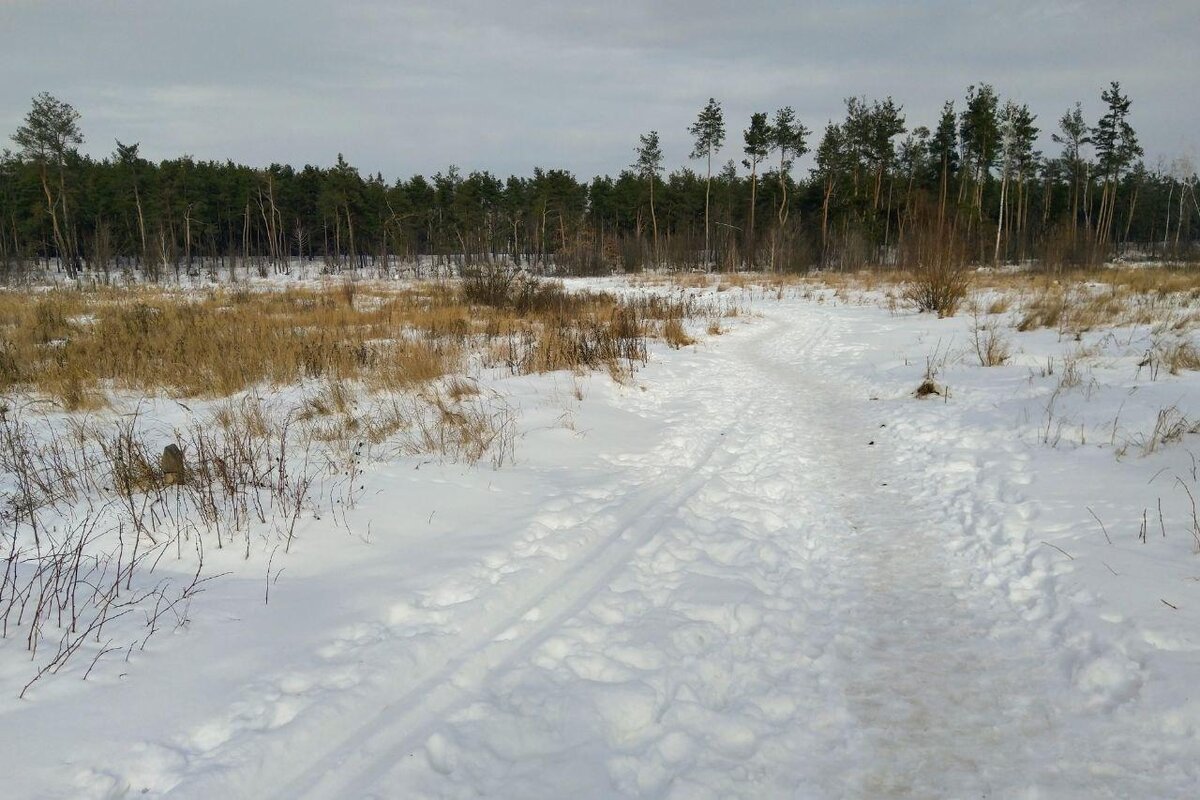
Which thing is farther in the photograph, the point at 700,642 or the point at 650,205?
the point at 650,205

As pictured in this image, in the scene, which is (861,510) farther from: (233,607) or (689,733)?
(233,607)

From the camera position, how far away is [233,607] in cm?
294

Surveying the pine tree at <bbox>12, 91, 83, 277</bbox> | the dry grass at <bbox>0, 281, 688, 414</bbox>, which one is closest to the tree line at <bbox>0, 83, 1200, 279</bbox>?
the pine tree at <bbox>12, 91, 83, 277</bbox>

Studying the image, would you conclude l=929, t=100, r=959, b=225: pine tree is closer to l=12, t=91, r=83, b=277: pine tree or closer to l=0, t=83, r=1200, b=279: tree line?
l=0, t=83, r=1200, b=279: tree line

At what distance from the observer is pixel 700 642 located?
281cm

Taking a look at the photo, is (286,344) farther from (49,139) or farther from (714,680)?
(49,139)

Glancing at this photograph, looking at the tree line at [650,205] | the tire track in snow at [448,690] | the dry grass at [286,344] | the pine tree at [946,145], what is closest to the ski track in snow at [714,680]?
the tire track in snow at [448,690]

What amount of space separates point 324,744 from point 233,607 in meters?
1.18

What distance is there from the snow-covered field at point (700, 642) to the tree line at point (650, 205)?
31110mm

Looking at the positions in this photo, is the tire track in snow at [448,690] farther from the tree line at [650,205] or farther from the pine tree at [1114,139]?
the pine tree at [1114,139]

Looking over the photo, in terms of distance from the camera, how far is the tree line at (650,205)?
138 ft

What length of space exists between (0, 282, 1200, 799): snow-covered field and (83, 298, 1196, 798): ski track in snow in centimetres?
1

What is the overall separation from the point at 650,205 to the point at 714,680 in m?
59.6

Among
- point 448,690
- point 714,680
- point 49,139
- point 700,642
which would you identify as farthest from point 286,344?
point 49,139
